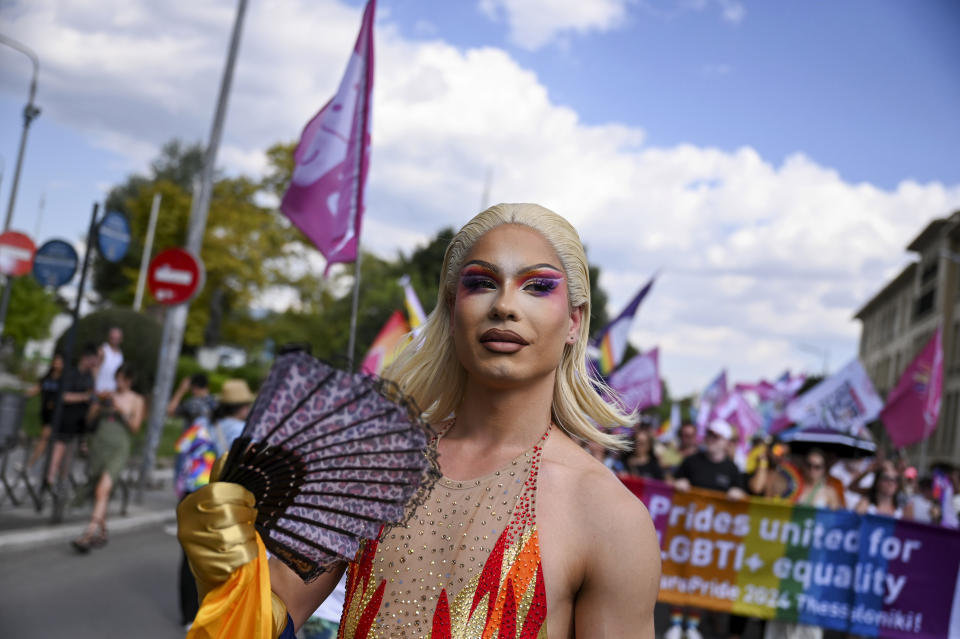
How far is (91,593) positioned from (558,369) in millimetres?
6697

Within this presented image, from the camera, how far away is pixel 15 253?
14.3m

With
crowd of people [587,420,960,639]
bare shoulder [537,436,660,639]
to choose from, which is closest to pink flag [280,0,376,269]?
crowd of people [587,420,960,639]

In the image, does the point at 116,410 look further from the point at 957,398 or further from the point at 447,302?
the point at 957,398

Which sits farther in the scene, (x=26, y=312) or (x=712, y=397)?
(x=26, y=312)

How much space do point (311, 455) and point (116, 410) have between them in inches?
346

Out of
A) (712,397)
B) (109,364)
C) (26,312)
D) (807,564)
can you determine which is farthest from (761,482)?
(26,312)

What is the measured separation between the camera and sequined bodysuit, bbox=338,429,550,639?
1.81 meters

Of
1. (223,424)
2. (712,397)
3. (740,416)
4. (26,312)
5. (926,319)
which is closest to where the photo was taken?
(223,424)

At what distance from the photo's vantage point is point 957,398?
151ft

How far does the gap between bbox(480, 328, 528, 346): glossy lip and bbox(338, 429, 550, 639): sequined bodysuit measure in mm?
262

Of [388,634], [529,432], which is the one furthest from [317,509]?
[529,432]

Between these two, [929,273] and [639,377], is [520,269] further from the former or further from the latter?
[929,273]

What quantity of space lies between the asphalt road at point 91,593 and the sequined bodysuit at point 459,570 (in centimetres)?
547

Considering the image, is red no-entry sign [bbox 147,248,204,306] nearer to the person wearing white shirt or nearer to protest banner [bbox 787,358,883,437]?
the person wearing white shirt
